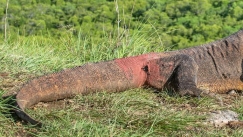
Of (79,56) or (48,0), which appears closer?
(79,56)

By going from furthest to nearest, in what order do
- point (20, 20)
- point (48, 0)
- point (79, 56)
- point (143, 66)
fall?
point (48, 0)
point (20, 20)
point (79, 56)
point (143, 66)

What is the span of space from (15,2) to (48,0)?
6432mm

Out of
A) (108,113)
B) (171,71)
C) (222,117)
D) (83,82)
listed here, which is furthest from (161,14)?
(108,113)

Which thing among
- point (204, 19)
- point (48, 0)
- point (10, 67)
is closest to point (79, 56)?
point (10, 67)

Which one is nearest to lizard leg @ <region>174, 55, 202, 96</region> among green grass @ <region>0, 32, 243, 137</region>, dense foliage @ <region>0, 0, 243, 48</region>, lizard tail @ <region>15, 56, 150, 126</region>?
green grass @ <region>0, 32, 243, 137</region>

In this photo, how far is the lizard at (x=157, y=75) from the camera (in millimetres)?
4316

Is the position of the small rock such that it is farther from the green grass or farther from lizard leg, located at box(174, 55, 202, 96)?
lizard leg, located at box(174, 55, 202, 96)

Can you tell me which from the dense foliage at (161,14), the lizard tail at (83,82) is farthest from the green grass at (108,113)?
the dense foliage at (161,14)

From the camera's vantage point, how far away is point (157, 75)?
201 inches

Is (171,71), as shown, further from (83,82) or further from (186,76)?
(83,82)

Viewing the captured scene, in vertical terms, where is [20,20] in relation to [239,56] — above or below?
below

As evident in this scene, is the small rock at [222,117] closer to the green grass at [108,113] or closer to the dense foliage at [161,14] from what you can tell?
the green grass at [108,113]

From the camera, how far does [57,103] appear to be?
4.35 meters

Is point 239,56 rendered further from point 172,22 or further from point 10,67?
point 172,22
